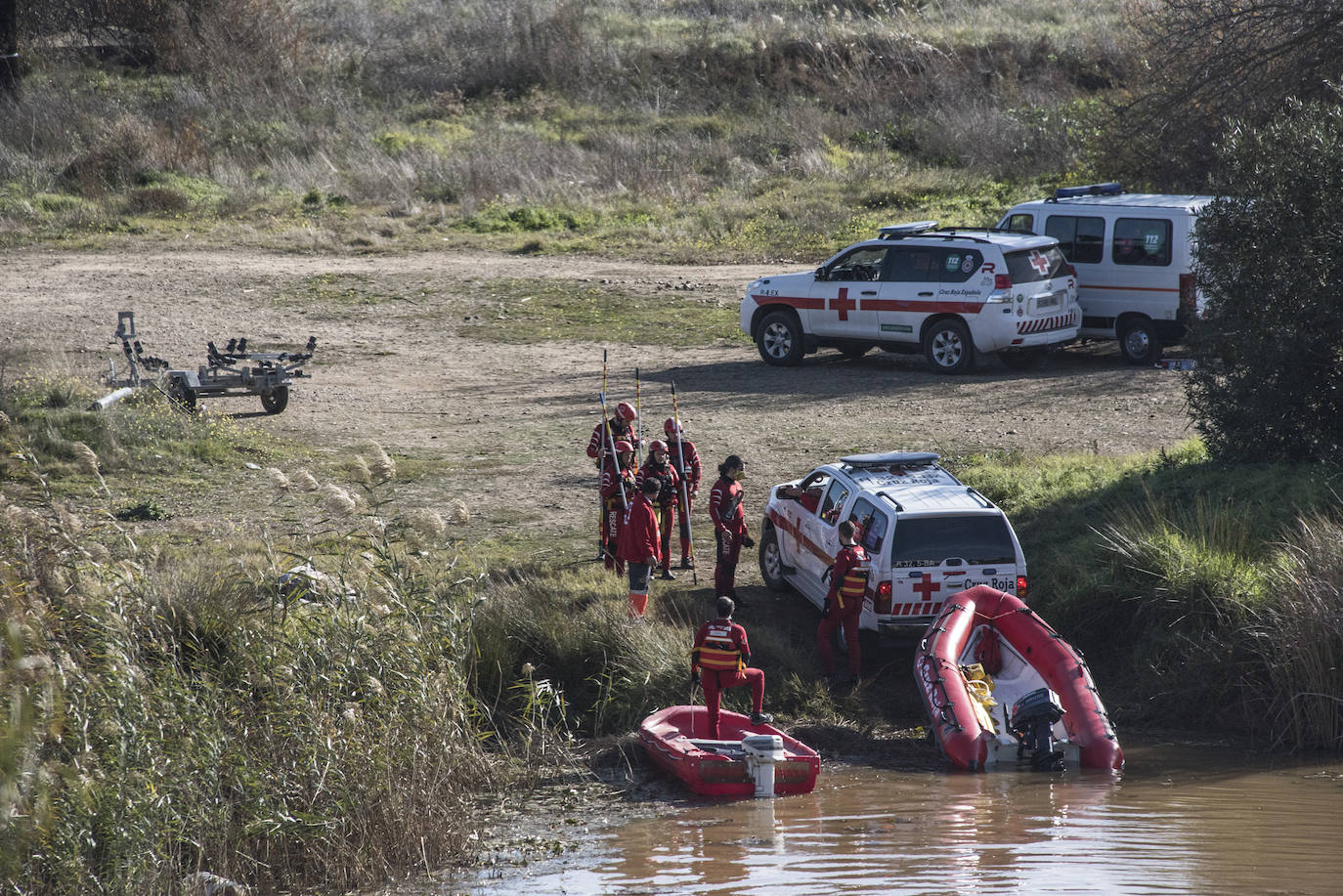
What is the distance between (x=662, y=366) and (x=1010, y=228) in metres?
5.47

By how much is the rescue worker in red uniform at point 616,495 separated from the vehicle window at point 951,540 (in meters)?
2.51

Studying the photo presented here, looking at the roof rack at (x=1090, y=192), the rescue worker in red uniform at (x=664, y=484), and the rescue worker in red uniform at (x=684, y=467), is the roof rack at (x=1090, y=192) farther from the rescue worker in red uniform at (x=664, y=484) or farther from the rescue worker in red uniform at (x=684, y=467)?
the rescue worker in red uniform at (x=664, y=484)

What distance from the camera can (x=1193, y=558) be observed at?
12.0 m

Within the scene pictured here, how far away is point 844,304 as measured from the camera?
20.8m

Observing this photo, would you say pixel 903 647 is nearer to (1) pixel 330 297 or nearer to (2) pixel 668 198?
(1) pixel 330 297

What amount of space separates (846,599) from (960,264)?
9.66m

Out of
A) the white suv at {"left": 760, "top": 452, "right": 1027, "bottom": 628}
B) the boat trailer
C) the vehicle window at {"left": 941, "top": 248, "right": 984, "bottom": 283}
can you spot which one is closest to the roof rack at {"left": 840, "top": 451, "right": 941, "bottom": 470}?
the white suv at {"left": 760, "top": 452, "right": 1027, "bottom": 628}

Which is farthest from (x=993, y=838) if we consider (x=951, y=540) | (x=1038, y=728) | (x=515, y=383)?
(x=515, y=383)

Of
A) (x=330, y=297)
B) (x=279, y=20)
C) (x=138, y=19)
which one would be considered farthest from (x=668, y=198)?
(x=138, y=19)

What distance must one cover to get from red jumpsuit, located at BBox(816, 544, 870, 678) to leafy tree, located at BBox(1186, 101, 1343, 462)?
507 cm

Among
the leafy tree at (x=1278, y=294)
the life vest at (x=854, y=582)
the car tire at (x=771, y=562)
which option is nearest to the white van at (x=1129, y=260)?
the leafy tree at (x=1278, y=294)

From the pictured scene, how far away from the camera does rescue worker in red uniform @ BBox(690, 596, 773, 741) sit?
408 inches

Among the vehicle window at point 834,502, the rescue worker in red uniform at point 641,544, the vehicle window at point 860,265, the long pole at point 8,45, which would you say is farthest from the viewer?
the long pole at point 8,45

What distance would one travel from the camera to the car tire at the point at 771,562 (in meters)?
13.4
